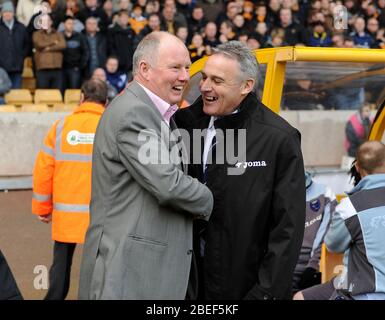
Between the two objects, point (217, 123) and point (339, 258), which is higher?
point (217, 123)

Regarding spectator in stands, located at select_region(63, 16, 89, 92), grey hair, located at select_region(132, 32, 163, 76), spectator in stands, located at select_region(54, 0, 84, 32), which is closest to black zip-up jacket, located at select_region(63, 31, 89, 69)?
spectator in stands, located at select_region(63, 16, 89, 92)

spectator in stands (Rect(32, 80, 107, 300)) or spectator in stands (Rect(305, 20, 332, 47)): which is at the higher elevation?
spectator in stands (Rect(305, 20, 332, 47))

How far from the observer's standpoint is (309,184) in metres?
6.18

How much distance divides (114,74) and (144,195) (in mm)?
11004

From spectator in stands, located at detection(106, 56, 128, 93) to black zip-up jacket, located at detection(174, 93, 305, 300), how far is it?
10444mm

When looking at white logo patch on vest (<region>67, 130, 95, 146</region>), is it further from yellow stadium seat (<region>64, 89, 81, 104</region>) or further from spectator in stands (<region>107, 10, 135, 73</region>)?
spectator in stands (<region>107, 10, 135, 73</region>)

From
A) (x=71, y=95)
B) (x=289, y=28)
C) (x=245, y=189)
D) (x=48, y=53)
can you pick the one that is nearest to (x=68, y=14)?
(x=48, y=53)

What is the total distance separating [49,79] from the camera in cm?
1410

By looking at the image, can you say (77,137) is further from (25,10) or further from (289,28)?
(289,28)

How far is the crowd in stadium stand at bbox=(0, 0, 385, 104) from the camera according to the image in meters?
13.6

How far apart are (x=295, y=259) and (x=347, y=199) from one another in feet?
2.58

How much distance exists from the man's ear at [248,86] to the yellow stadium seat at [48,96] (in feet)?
34.3
